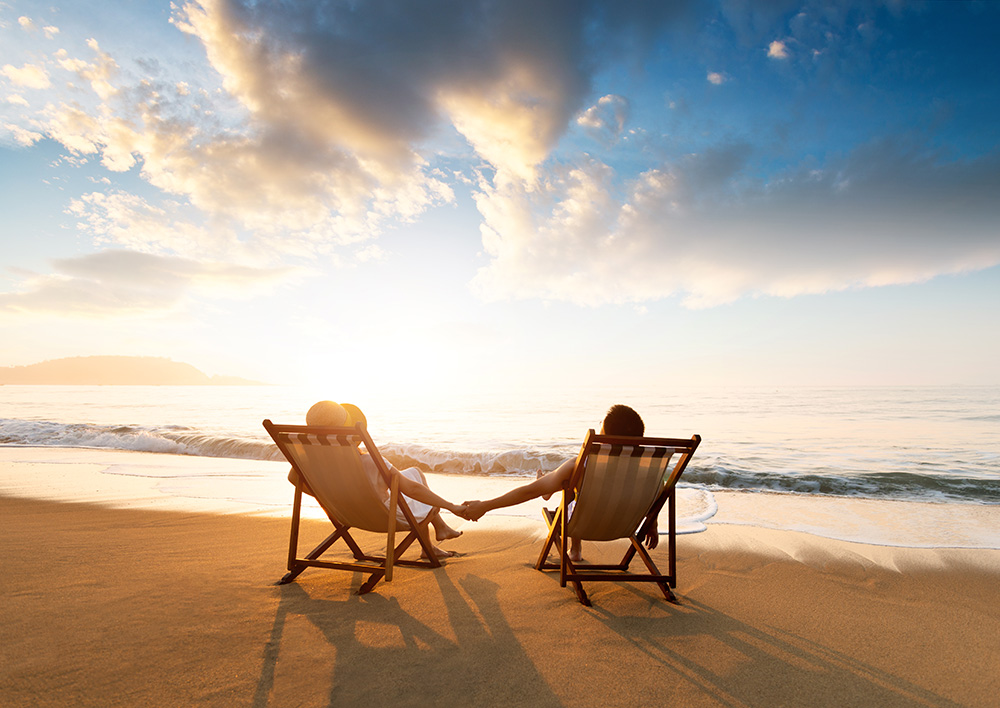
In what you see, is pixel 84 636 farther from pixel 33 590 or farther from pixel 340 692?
pixel 340 692

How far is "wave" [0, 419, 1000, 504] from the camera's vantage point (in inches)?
Answer: 356

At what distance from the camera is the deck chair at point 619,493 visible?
3352mm

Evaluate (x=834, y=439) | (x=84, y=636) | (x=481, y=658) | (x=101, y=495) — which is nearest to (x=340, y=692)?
(x=481, y=658)

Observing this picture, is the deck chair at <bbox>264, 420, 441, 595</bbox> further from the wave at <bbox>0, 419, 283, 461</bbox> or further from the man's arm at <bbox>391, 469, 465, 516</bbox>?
the wave at <bbox>0, 419, 283, 461</bbox>

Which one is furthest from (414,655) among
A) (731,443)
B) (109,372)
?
(109,372)

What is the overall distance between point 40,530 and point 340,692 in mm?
5085

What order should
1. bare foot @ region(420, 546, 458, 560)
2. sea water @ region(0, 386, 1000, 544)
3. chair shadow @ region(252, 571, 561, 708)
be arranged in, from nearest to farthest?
chair shadow @ region(252, 571, 561, 708)
bare foot @ region(420, 546, 458, 560)
sea water @ region(0, 386, 1000, 544)

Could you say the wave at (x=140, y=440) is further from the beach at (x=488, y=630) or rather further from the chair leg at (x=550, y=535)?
the chair leg at (x=550, y=535)

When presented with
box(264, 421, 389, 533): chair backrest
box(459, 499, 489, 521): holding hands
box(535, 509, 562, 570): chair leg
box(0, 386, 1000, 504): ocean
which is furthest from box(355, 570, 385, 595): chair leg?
box(0, 386, 1000, 504): ocean

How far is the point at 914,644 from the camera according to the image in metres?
2.97

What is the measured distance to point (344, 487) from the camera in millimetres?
3709

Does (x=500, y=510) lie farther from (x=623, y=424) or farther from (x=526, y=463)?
(x=526, y=463)

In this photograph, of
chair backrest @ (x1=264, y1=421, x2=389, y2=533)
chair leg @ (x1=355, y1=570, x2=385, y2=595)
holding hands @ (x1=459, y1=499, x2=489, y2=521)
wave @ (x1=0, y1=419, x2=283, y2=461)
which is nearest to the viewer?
chair backrest @ (x1=264, y1=421, x2=389, y2=533)

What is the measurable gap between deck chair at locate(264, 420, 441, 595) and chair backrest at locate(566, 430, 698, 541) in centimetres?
A: 136
